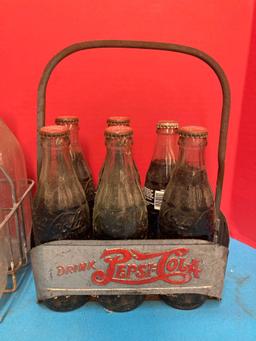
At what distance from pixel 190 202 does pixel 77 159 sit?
0.76 ft

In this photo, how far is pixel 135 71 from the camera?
0.60m

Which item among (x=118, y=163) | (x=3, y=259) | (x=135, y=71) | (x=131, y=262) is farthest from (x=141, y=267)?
(x=135, y=71)

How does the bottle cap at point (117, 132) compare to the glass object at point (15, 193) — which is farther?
the glass object at point (15, 193)

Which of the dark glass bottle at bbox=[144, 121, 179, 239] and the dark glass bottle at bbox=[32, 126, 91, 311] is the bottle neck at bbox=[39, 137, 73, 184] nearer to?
the dark glass bottle at bbox=[32, 126, 91, 311]

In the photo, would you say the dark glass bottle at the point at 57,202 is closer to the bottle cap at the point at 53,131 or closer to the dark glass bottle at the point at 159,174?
the bottle cap at the point at 53,131

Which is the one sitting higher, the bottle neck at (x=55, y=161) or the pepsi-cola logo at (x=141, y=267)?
the bottle neck at (x=55, y=161)

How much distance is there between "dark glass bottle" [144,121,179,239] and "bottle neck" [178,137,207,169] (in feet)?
0.28

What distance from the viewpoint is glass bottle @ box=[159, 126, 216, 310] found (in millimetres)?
431

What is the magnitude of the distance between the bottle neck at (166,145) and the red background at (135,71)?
11cm

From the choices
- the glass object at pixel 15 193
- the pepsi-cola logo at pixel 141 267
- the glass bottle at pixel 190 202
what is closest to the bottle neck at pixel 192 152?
the glass bottle at pixel 190 202

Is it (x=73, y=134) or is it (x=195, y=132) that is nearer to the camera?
(x=195, y=132)

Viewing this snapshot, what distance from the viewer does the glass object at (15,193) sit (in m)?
Result: 0.54

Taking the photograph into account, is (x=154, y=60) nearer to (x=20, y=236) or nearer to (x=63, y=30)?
(x=63, y=30)

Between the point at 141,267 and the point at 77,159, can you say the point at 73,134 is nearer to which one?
the point at 77,159
